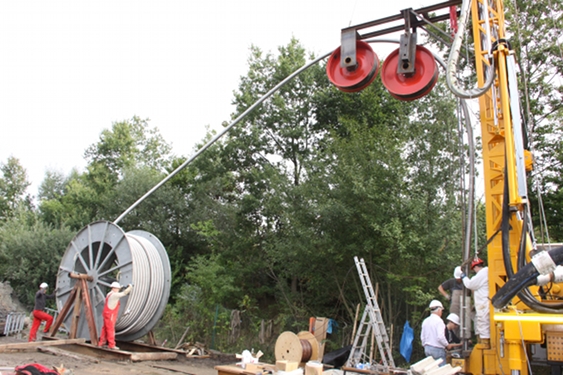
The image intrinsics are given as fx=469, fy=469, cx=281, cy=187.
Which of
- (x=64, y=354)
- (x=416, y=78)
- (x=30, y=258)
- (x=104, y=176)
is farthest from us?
(x=104, y=176)

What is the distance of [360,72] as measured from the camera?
6613 mm

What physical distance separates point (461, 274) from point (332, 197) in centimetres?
641

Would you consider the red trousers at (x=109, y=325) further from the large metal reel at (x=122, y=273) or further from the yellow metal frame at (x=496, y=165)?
the yellow metal frame at (x=496, y=165)

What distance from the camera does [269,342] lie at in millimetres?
14344

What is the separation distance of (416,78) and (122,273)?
299 inches

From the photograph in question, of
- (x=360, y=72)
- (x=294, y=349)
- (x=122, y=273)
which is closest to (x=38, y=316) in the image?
(x=122, y=273)

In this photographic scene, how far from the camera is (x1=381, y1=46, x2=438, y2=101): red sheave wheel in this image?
6.15 metres

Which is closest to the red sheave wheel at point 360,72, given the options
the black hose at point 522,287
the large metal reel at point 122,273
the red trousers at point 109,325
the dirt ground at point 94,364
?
the black hose at point 522,287

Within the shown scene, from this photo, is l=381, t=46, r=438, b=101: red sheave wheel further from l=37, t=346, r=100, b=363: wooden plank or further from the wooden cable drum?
l=37, t=346, r=100, b=363: wooden plank

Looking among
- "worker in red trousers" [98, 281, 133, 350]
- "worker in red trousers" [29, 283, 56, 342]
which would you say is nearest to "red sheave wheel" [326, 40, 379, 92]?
"worker in red trousers" [98, 281, 133, 350]

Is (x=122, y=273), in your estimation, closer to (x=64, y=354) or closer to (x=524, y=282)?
(x=64, y=354)

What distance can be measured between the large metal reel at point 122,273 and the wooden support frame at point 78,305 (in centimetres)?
19

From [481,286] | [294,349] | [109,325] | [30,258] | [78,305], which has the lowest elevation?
[294,349]

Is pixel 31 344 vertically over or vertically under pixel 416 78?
under
